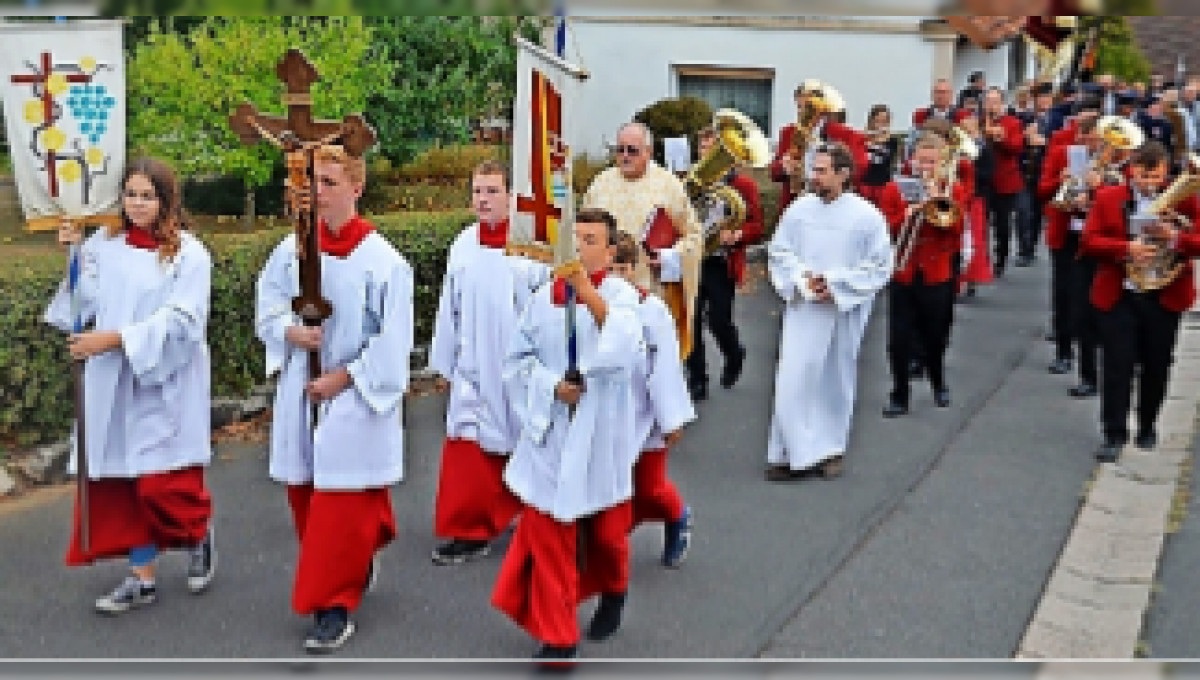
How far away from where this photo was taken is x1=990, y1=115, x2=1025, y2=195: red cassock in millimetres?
14406

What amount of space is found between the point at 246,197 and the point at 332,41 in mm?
2367

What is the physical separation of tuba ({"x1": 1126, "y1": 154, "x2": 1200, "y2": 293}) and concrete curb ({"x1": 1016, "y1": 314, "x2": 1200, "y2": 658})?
1091 mm

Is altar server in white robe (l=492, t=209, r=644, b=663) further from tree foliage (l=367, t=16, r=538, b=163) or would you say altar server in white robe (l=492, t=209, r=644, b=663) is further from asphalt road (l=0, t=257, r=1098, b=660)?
tree foliage (l=367, t=16, r=538, b=163)

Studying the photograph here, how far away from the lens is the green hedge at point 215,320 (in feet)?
25.1

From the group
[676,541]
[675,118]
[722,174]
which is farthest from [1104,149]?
[675,118]

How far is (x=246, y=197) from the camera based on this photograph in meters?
14.8

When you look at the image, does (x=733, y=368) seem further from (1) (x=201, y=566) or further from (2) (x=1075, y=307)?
(1) (x=201, y=566)

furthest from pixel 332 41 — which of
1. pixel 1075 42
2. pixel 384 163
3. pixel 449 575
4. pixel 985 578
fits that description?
pixel 1075 42

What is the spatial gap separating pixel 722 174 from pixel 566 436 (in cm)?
409

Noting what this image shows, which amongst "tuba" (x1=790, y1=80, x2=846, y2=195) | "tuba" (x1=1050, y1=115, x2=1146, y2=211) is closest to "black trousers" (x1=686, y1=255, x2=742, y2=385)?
"tuba" (x1=790, y1=80, x2=846, y2=195)

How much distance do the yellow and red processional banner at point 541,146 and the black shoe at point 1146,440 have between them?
5039 millimetres

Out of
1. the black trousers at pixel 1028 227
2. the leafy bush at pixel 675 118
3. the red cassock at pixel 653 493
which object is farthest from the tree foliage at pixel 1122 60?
the red cassock at pixel 653 493

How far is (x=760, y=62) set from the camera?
1947 cm

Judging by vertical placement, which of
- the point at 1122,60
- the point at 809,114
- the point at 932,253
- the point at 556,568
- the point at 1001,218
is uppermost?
the point at 1122,60
